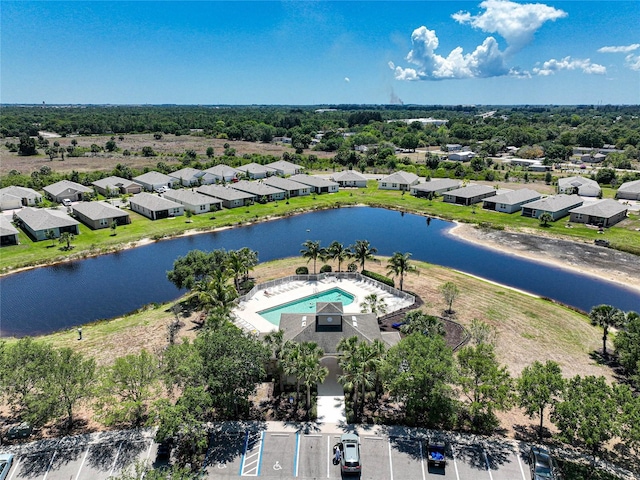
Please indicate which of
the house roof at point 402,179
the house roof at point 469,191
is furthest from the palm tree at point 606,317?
the house roof at point 402,179

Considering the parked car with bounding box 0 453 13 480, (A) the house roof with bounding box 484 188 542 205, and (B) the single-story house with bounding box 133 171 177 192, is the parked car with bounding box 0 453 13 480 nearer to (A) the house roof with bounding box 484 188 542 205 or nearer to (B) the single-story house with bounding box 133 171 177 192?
(B) the single-story house with bounding box 133 171 177 192

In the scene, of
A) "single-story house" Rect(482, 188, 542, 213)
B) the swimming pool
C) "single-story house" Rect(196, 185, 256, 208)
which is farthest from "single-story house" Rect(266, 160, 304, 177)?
the swimming pool

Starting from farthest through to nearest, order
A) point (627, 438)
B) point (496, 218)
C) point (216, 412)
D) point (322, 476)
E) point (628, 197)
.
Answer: point (628, 197) < point (496, 218) < point (216, 412) < point (322, 476) < point (627, 438)

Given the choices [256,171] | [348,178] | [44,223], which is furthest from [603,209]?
[44,223]

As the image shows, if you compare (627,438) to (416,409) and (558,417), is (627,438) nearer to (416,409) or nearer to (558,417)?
(558,417)

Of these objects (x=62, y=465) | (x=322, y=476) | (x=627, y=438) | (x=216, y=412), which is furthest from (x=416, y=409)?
(x=62, y=465)
